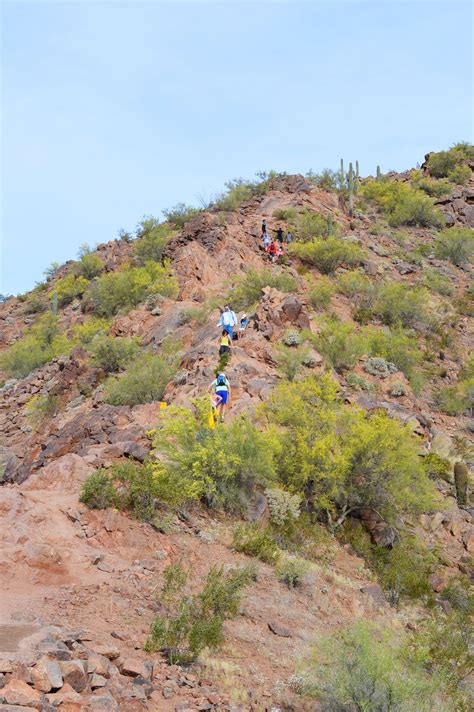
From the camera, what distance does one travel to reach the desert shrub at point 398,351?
21531 mm

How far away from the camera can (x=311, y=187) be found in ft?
124

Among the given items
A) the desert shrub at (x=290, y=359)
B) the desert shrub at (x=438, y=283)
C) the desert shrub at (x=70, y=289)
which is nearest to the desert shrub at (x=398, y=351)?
the desert shrub at (x=290, y=359)

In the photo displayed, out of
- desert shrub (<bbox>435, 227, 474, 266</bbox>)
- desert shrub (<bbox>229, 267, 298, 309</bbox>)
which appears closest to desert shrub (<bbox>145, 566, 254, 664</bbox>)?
desert shrub (<bbox>229, 267, 298, 309</bbox>)

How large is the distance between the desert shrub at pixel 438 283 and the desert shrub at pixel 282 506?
20617mm

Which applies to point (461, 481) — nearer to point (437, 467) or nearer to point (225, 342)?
point (437, 467)

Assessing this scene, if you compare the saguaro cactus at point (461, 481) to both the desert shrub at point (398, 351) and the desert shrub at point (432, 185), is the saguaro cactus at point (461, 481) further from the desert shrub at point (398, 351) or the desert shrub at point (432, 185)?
the desert shrub at point (432, 185)

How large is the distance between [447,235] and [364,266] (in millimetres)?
9375

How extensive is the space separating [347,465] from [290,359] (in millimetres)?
4637

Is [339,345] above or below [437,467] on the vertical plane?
above

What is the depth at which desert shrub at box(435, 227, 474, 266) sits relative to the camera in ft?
117

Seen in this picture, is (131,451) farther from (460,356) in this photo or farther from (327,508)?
(460,356)

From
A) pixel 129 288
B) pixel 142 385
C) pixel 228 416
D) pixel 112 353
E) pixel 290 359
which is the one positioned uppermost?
pixel 129 288

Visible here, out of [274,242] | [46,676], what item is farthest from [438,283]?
[46,676]

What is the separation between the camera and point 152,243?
31906 millimetres
